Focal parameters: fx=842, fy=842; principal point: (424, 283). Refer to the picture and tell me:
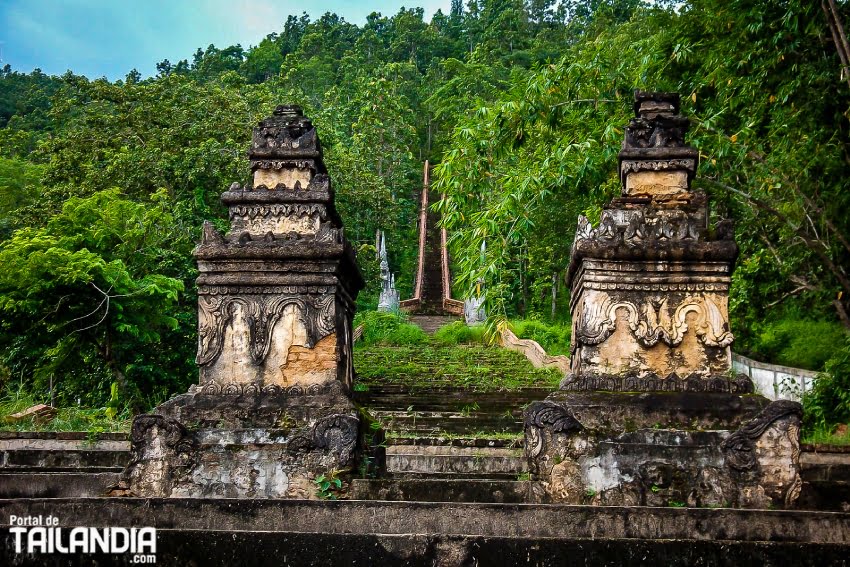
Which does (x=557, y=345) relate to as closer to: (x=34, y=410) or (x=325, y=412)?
(x=34, y=410)

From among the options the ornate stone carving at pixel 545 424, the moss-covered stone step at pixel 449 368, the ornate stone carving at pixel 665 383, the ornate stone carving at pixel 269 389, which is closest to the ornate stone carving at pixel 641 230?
the ornate stone carving at pixel 665 383

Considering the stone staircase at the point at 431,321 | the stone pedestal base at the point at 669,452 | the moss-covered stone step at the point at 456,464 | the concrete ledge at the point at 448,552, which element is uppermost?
the stone staircase at the point at 431,321

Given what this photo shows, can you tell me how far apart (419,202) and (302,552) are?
44.1 m

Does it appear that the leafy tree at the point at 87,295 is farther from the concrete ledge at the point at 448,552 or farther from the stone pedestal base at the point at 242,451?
the concrete ledge at the point at 448,552

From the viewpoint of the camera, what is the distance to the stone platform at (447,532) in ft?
13.2

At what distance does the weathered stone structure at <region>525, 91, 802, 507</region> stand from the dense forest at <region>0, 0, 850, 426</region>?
2.88 meters

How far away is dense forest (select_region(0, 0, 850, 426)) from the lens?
31.0 ft

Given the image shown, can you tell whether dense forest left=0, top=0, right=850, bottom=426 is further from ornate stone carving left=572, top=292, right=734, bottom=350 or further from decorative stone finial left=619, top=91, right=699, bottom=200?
ornate stone carving left=572, top=292, right=734, bottom=350

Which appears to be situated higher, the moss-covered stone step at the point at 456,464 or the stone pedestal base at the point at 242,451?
the stone pedestal base at the point at 242,451

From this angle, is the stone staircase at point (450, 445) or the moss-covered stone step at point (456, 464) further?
the moss-covered stone step at point (456, 464)

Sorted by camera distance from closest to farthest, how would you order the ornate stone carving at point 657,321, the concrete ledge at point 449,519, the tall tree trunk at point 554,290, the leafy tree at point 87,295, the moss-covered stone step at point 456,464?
the concrete ledge at point 449,519 → the ornate stone carving at point 657,321 → the moss-covered stone step at point 456,464 → the leafy tree at point 87,295 → the tall tree trunk at point 554,290

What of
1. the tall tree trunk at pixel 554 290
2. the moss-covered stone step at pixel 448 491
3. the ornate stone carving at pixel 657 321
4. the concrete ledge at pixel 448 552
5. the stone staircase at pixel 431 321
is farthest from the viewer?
the stone staircase at pixel 431 321

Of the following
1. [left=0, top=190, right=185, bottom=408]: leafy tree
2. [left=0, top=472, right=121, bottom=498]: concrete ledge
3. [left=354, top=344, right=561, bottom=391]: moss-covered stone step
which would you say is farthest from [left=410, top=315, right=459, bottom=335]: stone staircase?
[left=0, top=472, right=121, bottom=498]: concrete ledge

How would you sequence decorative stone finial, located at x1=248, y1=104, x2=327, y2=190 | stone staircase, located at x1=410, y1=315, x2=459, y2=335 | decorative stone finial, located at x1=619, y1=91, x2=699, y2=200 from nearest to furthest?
decorative stone finial, located at x1=619, y1=91, x2=699, y2=200 < decorative stone finial, located at x1=248, y1=104, x2=327, y2=190 < stone staircase, located at x1=410, y1=315, x2=459, y2=335
